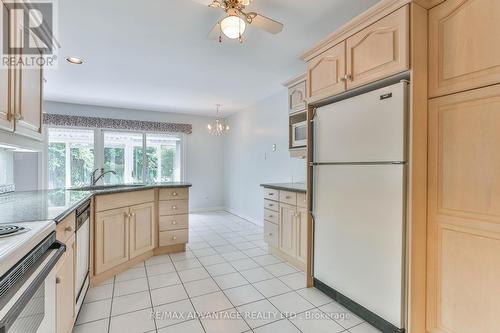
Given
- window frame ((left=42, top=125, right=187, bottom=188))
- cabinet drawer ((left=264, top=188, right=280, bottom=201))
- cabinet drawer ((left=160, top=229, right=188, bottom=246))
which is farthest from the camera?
window frame ((left=42, top=125, right=187, bottom=188))

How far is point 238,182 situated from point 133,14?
165 inches

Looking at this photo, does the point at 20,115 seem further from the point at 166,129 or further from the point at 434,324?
the point at 166,129

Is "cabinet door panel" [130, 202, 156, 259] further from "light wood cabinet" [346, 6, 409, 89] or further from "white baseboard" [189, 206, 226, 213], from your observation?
"white baseboard" [189, 206, 226, 213]

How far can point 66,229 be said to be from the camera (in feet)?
5.12

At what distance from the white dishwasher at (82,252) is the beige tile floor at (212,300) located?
0.60 ft

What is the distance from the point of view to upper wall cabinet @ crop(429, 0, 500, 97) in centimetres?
137

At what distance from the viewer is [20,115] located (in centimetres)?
162

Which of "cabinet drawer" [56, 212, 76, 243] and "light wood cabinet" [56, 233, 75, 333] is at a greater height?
"cabinet drawer" [56, 212, 76, 243]

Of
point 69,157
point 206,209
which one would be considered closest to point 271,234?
point 206,209

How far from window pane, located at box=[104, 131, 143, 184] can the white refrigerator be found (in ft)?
15.0

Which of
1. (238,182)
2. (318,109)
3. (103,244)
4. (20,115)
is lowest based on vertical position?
(103,244)

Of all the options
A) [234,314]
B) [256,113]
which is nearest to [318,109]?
[234,314]

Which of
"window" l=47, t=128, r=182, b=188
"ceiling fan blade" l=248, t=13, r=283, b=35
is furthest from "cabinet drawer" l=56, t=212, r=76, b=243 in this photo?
"window" l=47, t=128, r=182, b=188

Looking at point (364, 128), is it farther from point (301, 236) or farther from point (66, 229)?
point (66, 229)
